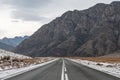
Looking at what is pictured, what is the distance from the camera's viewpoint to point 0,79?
19047 mm
